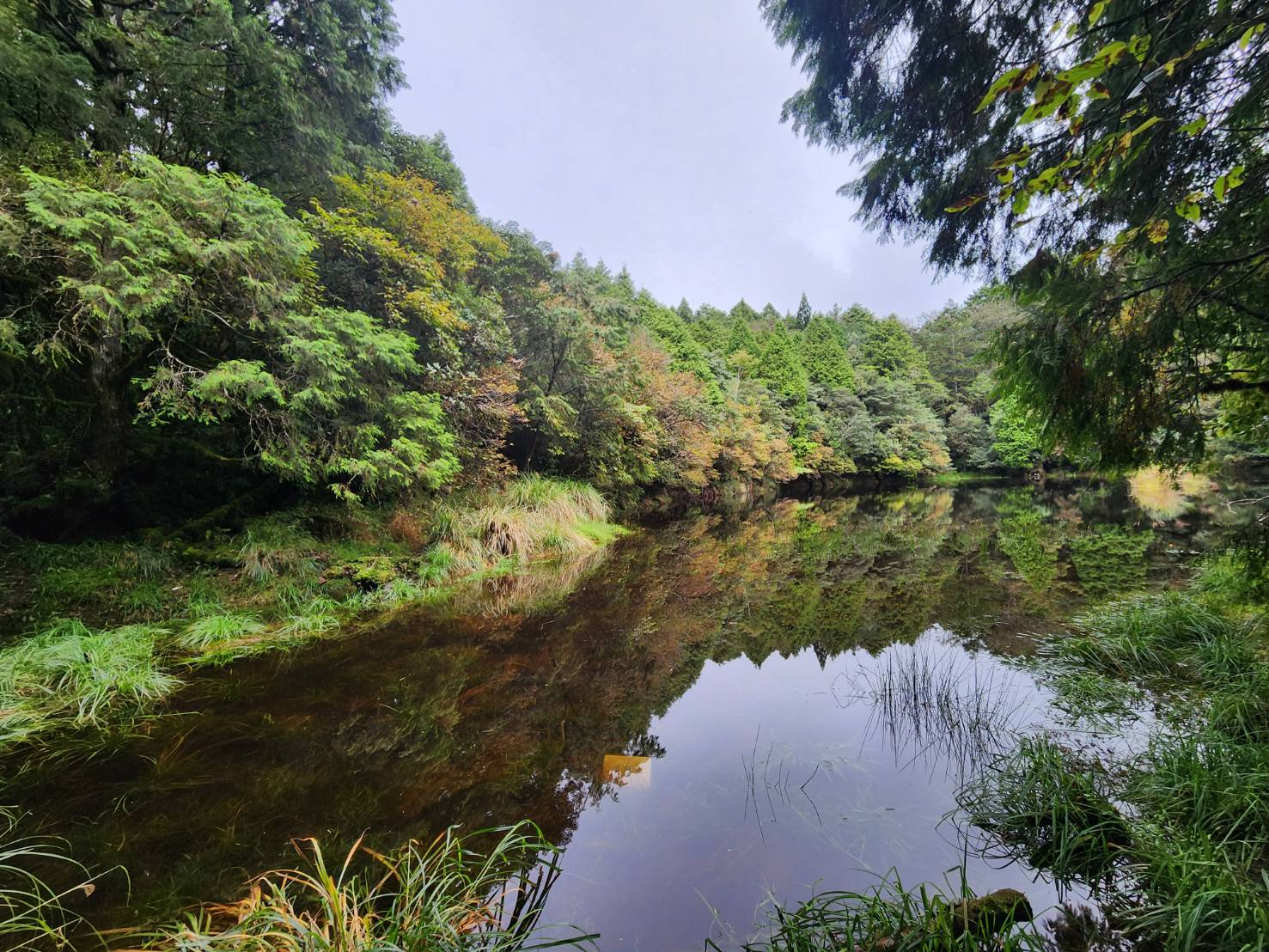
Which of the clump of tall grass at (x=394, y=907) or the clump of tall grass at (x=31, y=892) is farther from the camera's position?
the clump of tall grass at (x=31, y=892)

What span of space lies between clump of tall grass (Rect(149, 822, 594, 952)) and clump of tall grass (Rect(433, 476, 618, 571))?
516 centimetres

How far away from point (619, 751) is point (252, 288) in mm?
5544

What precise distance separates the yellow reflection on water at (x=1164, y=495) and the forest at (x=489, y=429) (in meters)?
4.71

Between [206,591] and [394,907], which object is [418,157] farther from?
[394,907]

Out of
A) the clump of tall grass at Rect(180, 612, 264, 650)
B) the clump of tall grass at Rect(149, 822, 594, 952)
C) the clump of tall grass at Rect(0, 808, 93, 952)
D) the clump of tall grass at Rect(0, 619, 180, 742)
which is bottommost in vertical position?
the clump of tall grass at Rect(0, 619, 180, 742)

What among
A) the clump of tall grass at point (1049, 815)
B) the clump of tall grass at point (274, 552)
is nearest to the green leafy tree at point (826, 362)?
the clump of tall grass at point (274, 552)

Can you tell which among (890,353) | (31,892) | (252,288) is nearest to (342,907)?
(31,892)

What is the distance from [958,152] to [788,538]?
8982 mm

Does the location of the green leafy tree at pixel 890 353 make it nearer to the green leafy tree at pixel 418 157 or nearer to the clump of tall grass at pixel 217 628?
the green leafy tree at pixel 418 157

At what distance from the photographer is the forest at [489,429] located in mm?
1875

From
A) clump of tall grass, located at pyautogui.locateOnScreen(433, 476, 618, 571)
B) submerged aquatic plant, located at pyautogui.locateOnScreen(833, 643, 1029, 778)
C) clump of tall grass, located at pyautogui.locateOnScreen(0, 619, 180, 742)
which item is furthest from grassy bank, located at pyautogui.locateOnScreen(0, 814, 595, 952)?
clump of tall grass, located at pyautogui.locateOnScreen(433, 476, 618, 571)

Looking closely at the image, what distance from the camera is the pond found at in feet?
6.91

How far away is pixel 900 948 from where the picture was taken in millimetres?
1493

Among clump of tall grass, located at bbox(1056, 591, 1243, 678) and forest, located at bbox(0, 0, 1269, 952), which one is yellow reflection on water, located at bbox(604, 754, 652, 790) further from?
clump of tall grass, located at bbox(1056, 591, 1243, 678)
